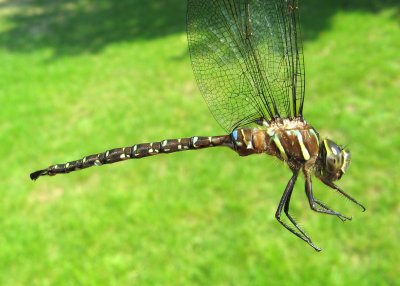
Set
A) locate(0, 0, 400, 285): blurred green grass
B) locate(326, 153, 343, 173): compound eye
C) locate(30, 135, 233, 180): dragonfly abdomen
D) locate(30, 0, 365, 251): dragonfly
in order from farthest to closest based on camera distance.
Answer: locate(0, 0, 400, 285): blurred green grass < locate(30, 135, 233, 180): dragonfly abdomen < locate(30, 0, 365, 251): dragonfly < locate(326, 153, 343, 173): compound eye

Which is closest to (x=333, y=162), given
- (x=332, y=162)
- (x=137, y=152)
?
(x=332, y=162)

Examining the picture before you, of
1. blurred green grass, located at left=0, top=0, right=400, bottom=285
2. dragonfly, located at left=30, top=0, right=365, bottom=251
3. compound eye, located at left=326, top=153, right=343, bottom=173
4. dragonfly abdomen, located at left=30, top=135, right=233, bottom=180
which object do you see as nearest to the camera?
compound eye, located at left=326, top=153, right=343, bottom=173

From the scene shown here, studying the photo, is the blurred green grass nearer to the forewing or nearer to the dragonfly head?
the forewing

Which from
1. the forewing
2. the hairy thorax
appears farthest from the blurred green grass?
the hairy thorax

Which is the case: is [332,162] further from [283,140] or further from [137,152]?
[137,152]

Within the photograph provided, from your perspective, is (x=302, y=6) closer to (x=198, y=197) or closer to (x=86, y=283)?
(x=198, y=197)

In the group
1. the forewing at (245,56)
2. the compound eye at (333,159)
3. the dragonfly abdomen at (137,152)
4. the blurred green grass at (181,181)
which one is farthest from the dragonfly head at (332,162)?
the blurred green grass at (181,181)
